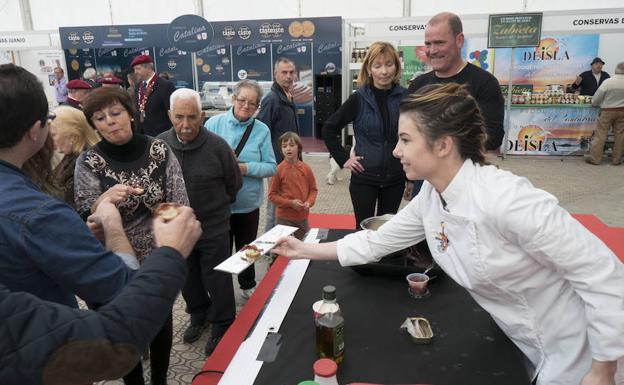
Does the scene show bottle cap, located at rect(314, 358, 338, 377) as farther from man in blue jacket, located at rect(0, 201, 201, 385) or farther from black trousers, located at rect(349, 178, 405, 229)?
black trousers, located at rect(349, 178, 405, 229)

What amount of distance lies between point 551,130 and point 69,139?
788cm

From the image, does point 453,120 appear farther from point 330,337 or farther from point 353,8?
point 353,8

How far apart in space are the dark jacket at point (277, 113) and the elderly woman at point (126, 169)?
166 cm

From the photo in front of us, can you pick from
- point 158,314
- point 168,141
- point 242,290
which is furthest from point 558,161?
point 158,314

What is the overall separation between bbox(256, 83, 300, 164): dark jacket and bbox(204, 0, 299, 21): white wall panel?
9492 millimetres

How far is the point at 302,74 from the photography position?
1163 cm

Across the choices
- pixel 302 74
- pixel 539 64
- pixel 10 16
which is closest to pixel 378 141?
pixel 539 64

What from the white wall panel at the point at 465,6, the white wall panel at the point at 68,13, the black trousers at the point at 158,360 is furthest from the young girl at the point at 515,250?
the white wall panel at the point at 68,13

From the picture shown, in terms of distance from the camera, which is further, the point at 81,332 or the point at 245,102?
the point at 245,102

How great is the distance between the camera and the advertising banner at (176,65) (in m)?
12.4

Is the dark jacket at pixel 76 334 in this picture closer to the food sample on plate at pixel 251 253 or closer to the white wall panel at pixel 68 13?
the food sample on plate at pixel 251 253

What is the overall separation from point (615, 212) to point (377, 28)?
15.0ft

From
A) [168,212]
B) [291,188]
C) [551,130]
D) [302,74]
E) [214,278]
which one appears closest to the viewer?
[168,212]

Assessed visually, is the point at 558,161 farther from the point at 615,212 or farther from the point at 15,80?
the point at 15,80
